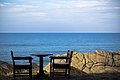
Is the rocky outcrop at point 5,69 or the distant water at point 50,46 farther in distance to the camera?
the distant water at point 50,46

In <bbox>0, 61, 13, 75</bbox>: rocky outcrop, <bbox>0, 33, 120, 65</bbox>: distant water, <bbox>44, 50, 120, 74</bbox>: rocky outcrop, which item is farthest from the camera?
<bbox>0, 33, 120, 65</bbox>: distant water

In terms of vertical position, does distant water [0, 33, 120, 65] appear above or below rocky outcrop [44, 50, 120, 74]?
below

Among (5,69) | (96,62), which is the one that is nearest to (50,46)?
(96,62)

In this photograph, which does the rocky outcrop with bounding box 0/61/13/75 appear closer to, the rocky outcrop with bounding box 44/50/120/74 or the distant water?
the rocky outcrop with bounding box 44/50/120/74

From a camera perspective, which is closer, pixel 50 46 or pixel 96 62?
pixel 96 62

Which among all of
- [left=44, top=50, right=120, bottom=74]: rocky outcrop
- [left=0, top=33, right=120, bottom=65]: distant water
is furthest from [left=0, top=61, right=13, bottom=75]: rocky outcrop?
[left=0, top=33, right=120, bottom=65]: distant water

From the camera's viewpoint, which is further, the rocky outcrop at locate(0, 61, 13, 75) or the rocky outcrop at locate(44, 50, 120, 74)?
the rocky outcrop at locate(44, 50, 120, 74)

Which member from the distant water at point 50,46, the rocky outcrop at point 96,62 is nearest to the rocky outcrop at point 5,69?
the rocky outcrop at point 96,62

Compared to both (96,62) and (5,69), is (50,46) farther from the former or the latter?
(5,69)

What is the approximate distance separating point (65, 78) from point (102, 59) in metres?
2.71

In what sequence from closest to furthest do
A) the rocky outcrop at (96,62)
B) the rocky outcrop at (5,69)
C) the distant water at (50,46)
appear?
the rocky outcrop at (5,69) < the rocky outcrop at (96,62) < the distant water at (50,46)

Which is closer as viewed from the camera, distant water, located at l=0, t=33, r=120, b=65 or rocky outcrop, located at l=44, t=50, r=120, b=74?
rocky outcrop, located at l=44, t=50, r=120, b=74

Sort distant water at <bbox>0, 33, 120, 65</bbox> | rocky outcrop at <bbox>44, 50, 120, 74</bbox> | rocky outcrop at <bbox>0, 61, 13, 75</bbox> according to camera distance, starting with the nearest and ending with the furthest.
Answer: rocky outcrop at <bbox>0, 61, 13, 75</bbox> < rocky outcrop at <bbox>44, 50, 120, 74</bbox> < distant water at <bbox>0, 33, 120, 65</bbox>

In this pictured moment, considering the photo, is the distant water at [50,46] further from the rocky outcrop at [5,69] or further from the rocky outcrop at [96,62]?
the rocky outcrop at [5,69]
